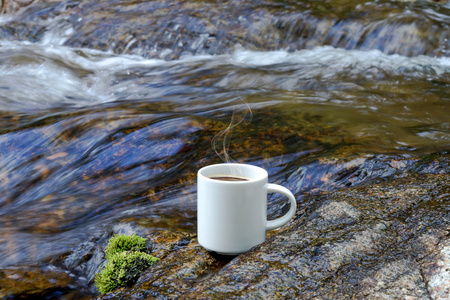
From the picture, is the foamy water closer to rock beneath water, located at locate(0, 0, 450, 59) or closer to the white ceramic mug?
rock beneath water, located at locate(0, 0, 450, 59)

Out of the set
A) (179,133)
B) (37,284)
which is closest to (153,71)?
(179,133)

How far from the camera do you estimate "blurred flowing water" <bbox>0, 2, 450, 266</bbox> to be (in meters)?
3.47

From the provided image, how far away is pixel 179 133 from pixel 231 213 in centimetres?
227

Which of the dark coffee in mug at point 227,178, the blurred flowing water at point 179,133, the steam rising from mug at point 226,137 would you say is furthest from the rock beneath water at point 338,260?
the steam rising from mug at point 226,137

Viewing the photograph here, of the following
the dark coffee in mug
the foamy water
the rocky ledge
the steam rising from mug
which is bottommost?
the foamy water

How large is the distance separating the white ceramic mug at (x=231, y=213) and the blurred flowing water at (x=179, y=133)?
64 cm

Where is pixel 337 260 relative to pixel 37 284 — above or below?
above

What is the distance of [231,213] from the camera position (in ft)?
7.47

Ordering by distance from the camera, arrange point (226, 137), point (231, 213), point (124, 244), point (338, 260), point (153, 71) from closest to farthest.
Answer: point (338, 260) → point (231, 213) → point (124, 244) → point (226, 137) → point (153, 71)

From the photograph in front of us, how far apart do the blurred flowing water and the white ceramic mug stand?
637 mm

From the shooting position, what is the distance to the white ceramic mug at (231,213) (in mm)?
2264

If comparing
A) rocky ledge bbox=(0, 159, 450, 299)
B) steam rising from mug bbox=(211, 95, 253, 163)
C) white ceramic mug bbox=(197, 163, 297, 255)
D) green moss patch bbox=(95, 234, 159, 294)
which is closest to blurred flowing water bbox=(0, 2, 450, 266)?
steam rising from mug bbox=(211, 95, 253, 163)

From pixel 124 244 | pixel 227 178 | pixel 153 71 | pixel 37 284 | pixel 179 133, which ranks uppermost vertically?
pixel 227 178

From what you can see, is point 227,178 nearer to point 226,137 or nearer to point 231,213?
point 231,213
